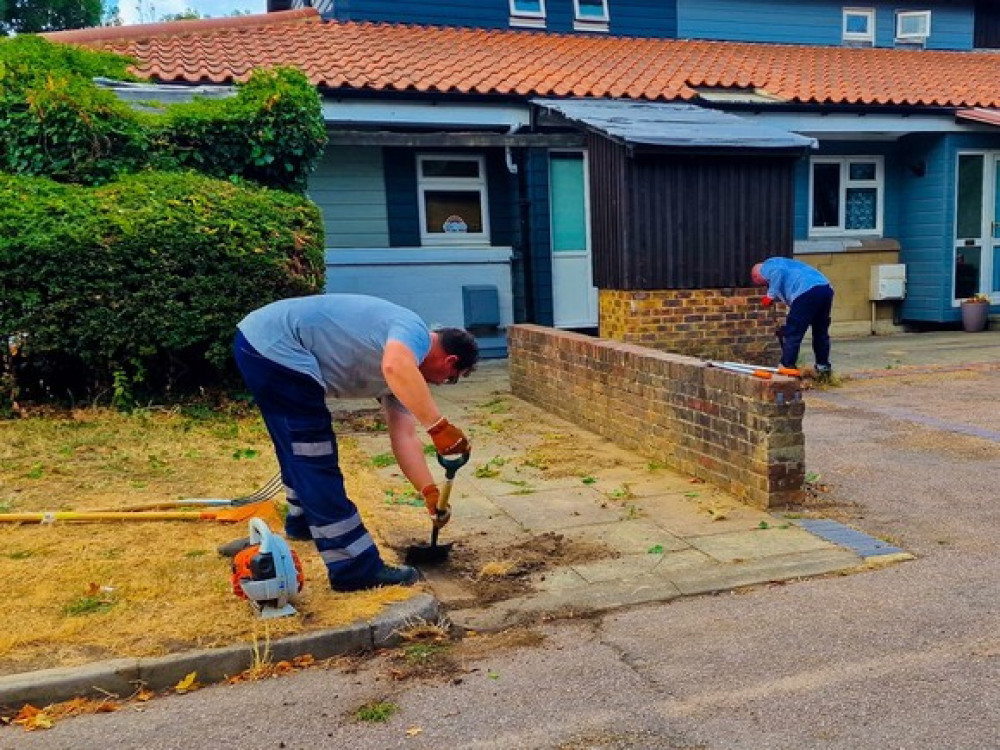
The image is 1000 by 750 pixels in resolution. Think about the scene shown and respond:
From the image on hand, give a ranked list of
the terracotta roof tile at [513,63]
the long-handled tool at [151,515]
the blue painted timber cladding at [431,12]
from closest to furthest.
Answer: the long-handled tool at [151,515] → the terracotta roof tile at [513,63] → the blue painted timber cladding at [431,12]

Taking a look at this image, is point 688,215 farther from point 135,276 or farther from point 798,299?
point 135,276

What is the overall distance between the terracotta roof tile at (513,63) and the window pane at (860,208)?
174 cm

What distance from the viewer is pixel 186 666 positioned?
11.0 feet

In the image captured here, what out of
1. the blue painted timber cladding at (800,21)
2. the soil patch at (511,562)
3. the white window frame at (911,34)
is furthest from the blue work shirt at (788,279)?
the white window frame at (911,34)

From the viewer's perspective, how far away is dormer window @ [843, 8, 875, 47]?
17500 mm

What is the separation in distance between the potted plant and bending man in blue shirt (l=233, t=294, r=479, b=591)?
12.9 meters

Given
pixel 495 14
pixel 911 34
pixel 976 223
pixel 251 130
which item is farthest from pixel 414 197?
pixel 911 34

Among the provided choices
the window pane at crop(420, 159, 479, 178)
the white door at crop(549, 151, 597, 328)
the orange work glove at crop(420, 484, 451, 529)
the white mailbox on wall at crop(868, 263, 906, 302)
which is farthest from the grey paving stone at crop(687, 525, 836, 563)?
the white mailbox on wall at crop(868, 263, 906, 302)

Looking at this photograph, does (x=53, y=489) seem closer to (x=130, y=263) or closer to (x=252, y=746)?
(x=130, y=263)

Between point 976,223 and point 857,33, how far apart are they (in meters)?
5.35

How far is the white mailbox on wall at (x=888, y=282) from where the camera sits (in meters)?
14.6

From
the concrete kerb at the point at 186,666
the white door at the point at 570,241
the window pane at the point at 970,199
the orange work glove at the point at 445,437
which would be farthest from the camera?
the window pane at the point at 970,199

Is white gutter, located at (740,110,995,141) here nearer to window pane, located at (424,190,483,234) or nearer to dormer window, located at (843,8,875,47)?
window pane, located at (424,190,483,234)

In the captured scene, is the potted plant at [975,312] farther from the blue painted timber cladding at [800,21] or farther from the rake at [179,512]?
the rake at [179,512]
